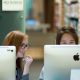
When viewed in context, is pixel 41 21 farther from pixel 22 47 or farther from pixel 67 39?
pixel 22 47

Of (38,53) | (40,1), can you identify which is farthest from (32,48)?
(40,1)

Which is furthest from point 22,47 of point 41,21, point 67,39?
point 41,21

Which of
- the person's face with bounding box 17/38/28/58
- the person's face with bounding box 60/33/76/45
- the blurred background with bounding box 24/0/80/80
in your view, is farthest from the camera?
the blurred background with bounding box 24/0/80/80

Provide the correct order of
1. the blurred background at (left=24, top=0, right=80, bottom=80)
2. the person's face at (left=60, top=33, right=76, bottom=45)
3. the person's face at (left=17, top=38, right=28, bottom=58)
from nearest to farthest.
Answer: the person's face at (left=17, top=38, right=28, bottom=58) → the person's face at (left=60, top=33, right=76, bottom=45) → the blurred background at (left=24, top=0, right=80, bottom=80)

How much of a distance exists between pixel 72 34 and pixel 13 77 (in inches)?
47.4

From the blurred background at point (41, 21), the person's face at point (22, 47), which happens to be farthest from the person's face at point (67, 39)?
the person's face at point (22, 47)

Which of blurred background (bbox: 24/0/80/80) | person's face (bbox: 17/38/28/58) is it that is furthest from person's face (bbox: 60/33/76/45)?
person's face (bbox: 17/38/28/58)

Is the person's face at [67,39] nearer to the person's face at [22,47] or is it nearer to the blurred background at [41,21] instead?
the blurred background at [41,21]

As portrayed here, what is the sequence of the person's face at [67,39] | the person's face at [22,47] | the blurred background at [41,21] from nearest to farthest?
1. the person's face at [22,47]
2. the person's face at [67,39]
3. the blurred background at [41,21]

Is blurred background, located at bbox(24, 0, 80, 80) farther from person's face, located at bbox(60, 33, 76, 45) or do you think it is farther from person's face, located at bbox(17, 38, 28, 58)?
person's face, located at bbox(17, 38, 28, 58)

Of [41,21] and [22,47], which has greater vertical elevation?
[22,47]

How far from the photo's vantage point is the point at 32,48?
364 inches

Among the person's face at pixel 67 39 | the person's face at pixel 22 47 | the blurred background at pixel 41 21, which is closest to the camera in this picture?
the person's face at pixel 22 47

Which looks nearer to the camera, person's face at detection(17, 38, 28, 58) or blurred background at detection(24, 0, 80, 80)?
person's face at detection(17, 38, 28, 58)
